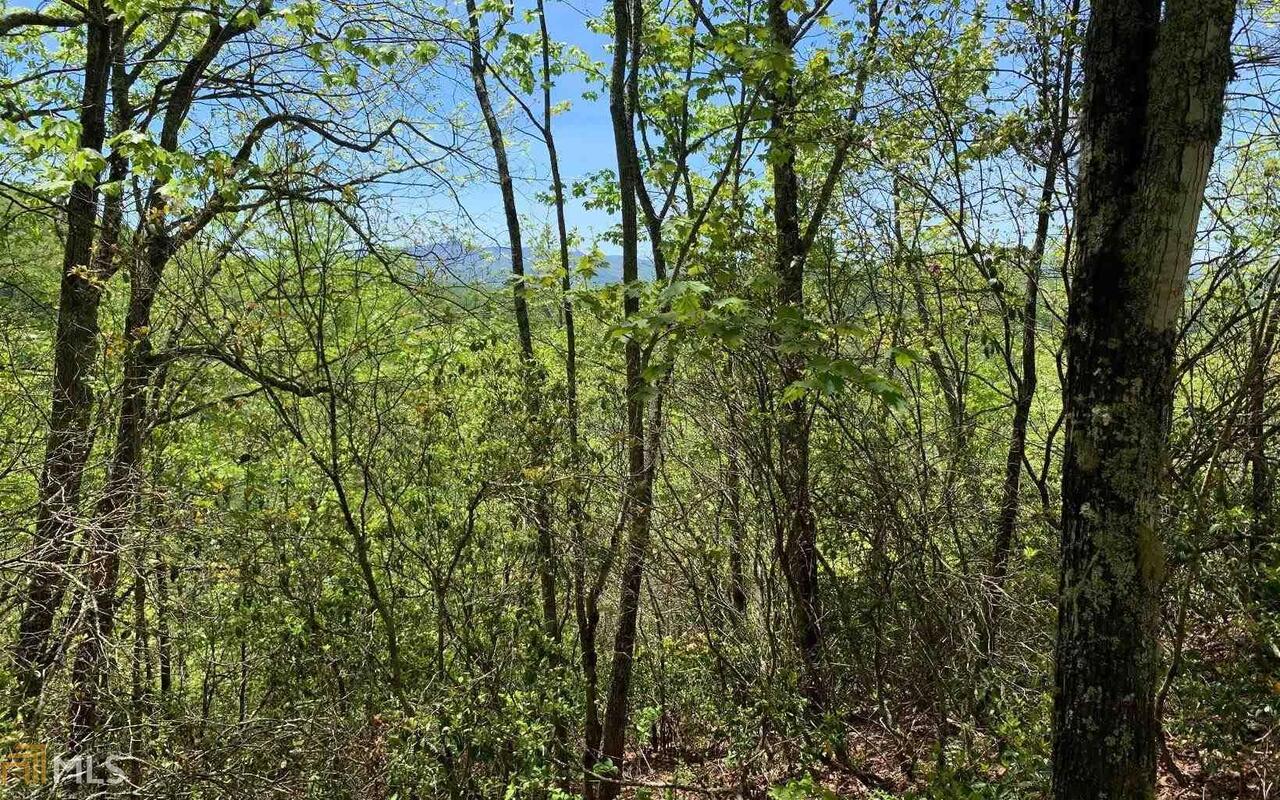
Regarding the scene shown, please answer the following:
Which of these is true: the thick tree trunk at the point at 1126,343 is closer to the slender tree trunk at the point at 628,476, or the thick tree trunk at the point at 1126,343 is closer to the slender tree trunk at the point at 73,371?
the slender tree trunk at the point at 628,476

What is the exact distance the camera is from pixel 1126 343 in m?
2.22

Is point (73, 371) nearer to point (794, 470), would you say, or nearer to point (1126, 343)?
point (794, 470)

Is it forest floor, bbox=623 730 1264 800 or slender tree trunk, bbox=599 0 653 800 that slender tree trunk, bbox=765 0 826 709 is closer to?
forest floor, bbox=623 730 1264 800

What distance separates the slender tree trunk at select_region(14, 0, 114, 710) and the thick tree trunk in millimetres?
4382

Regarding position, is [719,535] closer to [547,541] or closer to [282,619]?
[547,541]

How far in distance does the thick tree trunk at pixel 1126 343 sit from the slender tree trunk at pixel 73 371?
438 centimetres

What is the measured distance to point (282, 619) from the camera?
17.4 feet

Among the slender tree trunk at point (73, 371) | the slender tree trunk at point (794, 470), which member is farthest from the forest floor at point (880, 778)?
the slender tree trunk at point (73, 371)

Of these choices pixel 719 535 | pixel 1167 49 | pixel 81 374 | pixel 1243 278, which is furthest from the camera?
pixel 81 374

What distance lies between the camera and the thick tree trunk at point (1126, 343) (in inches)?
85.4

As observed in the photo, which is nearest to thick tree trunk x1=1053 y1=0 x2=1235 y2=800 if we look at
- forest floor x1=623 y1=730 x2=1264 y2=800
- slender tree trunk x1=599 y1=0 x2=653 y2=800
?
forest floor x1=623 y1=730 x2=1264 y2=800

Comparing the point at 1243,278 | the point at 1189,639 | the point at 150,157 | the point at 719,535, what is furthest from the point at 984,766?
the point at 150,157

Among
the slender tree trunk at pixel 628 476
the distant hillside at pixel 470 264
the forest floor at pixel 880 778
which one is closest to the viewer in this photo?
the forest floor at pixel 880 778

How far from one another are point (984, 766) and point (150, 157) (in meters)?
5.55
